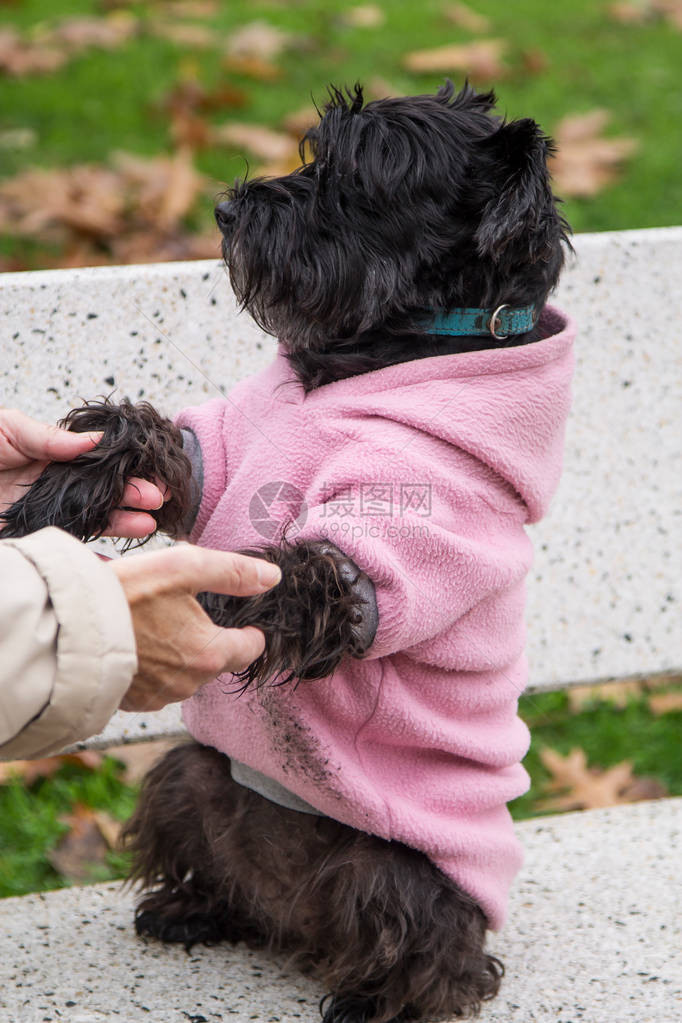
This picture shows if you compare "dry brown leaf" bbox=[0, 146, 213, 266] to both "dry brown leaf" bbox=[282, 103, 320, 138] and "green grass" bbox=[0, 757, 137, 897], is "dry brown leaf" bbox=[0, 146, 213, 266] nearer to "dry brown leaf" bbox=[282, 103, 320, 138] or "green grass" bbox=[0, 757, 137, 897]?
"dry brown leaf" bbox=[282, 103, 320, 138]

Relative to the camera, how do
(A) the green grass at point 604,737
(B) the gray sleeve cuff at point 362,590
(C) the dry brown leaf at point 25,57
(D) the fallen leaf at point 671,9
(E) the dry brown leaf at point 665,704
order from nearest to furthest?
1. (B) the gray sleeve cuff at point 362,590
2. (A) the green grass at point 604,737
3. (E) the dry brown leaf at point 665,704
4. (C) the dry brown leaf at point 25,57
5. (D) the fallen leaf at point 671,9

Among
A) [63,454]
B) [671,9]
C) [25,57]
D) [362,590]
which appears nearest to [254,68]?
[25,57]

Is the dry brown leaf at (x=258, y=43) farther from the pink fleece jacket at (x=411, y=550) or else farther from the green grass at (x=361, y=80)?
the pink fleece jacket at (x=411, y=550)

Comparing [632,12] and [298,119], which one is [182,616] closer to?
[298,119]

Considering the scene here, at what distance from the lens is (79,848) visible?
297cm

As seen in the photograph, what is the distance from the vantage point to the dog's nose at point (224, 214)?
1.97m

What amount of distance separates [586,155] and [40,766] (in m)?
3.49

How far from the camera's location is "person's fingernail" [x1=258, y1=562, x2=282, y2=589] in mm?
1621

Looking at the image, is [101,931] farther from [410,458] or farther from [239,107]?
[239,107]

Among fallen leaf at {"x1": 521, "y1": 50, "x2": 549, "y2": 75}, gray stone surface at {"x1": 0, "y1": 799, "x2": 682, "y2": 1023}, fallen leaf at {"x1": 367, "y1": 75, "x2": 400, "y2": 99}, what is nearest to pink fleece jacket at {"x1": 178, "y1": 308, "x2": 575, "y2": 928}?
gray stone surface at {"x1": 0, "y1": 799, "x2": 682, "y2": 1023}

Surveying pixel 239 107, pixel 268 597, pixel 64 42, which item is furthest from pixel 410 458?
pixel 64 42

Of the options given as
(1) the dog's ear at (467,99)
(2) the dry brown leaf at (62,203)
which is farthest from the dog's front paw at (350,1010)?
(2) the dry brown leaf at (62,203)

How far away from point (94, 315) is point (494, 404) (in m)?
1.13

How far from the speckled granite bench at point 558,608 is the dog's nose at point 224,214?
2.49ft
